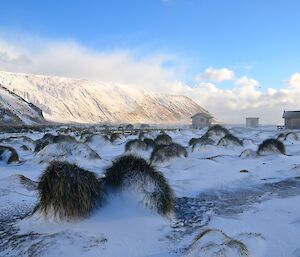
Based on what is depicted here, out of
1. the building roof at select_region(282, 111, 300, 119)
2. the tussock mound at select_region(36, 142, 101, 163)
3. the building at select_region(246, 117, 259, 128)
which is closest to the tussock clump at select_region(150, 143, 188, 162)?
the tussock mound at select_region(36, 142, 101, 163)

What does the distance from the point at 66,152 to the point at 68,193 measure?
12.0m

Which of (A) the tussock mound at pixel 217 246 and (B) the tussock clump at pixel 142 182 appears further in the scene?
(B) the tussock clump at pixel 142 182

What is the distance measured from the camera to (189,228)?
7.29 meters

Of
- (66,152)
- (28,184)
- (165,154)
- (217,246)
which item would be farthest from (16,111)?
(217,246)

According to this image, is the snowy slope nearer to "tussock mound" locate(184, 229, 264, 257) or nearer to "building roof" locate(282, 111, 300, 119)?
"building roof" locate(282, 111, 300, 119)

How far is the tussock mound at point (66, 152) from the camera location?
17.6 meters

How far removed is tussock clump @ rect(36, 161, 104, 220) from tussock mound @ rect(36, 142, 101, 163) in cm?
941

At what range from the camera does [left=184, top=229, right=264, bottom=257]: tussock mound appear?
5.32 metres

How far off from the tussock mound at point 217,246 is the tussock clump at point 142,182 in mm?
1855

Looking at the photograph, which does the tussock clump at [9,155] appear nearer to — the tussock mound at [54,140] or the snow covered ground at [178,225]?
the tussock mound at [54,140]

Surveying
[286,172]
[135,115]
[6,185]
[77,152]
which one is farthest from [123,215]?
[135,115]

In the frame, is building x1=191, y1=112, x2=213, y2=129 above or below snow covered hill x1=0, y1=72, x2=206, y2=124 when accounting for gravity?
below

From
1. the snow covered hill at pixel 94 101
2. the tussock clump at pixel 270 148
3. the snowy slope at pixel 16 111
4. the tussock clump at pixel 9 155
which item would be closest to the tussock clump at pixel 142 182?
the tussock clump at pixel 9 155

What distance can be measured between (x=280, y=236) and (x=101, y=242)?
9.17 ft
